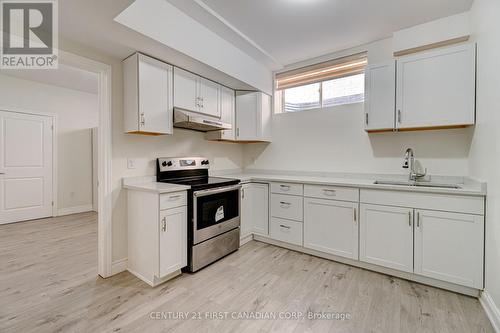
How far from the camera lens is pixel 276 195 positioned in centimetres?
298

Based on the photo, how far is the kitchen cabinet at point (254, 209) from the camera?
3064 millimetres

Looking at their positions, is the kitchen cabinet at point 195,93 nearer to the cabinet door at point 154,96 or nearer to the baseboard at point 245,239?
the cabinet door at point 154,96

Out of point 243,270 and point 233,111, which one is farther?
point 233,111

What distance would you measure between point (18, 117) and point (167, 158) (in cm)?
354

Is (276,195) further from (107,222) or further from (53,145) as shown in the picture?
(53,145)

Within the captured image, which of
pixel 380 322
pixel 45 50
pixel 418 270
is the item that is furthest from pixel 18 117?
pixel 418 270

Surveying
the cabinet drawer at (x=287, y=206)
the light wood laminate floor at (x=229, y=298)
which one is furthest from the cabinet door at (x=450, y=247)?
the cabinet drawer at (x=287, y=206)

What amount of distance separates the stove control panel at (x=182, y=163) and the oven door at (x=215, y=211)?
25.1 inches

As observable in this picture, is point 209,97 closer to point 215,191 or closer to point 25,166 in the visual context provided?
point 215,191

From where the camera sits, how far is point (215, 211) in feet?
8.31

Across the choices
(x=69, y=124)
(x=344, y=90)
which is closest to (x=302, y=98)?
(x=344, y=90)

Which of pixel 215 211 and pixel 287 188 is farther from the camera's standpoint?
pixel 287 188

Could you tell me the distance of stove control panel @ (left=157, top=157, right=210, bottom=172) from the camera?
2640 mm

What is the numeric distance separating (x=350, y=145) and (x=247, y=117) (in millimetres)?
1546
